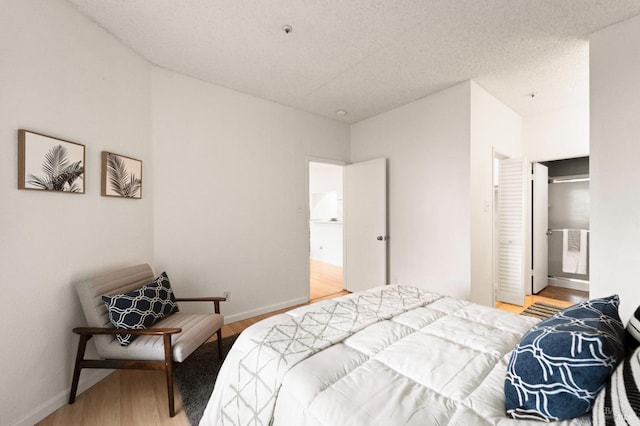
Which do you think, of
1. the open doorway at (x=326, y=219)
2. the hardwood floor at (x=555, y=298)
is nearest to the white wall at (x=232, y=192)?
the open doorway at (x=326, y=219)

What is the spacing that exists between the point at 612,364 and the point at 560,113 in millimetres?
4340

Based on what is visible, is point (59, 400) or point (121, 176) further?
point (121, 176)

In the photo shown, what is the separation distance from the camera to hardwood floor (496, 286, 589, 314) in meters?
3.67

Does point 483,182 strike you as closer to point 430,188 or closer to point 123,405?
point 430,188

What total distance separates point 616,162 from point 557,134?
86.1 inches

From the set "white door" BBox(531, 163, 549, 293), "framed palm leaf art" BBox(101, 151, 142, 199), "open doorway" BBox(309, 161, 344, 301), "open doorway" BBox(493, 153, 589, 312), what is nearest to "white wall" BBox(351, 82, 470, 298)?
"open doorway" BBox(493, 153, 589, 312)

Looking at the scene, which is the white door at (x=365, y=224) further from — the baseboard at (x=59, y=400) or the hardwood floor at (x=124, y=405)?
the baseboard at (x=59, y=400)

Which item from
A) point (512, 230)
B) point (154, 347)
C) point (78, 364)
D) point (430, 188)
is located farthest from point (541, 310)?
point (78, 364)

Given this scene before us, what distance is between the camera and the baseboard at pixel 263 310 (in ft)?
10.5

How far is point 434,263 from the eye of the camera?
3.34 m

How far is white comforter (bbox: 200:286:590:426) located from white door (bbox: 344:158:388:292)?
2154 millimetres

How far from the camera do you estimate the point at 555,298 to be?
399cm

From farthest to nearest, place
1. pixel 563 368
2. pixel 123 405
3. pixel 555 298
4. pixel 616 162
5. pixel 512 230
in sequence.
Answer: pixel 555 298, pixel 512 230, pixel 616 162, pixel 123 405, pixel 563 368

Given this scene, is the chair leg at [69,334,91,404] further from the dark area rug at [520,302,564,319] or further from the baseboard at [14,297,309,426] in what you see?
the dark area rug at [520,302,564,319]
